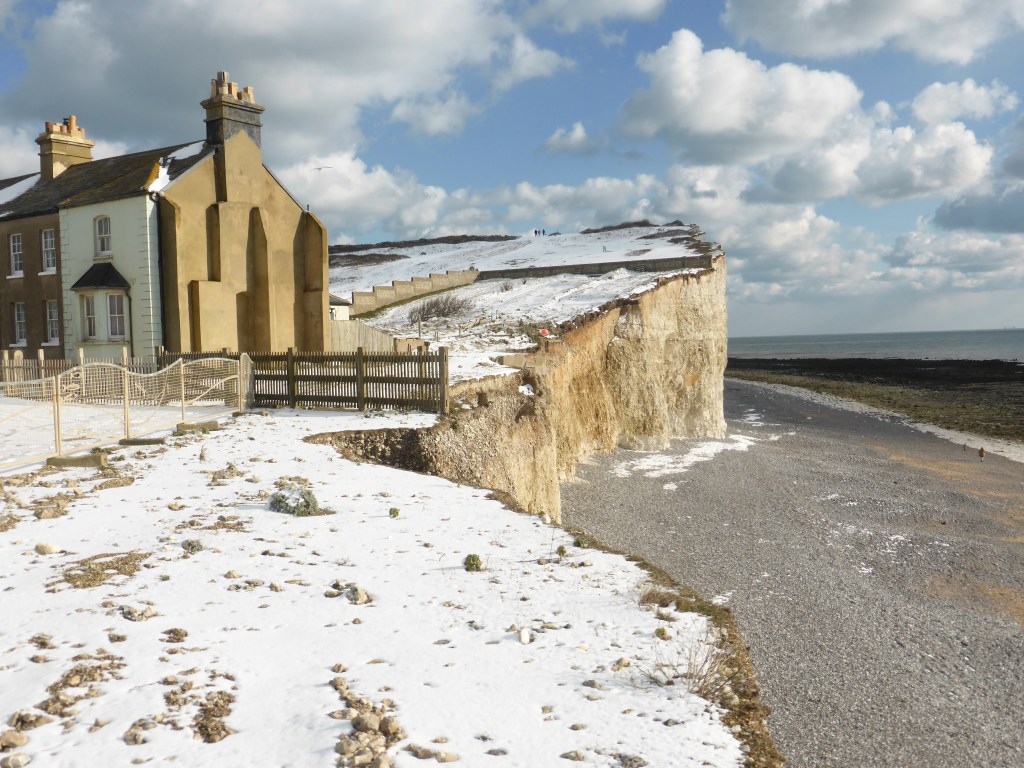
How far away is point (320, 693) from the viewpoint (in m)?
5.41

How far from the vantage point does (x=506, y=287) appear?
47469 mm

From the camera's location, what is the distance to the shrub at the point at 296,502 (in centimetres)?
982

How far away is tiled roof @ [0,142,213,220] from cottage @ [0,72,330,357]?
0.23 feet

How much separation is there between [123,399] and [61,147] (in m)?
18.1

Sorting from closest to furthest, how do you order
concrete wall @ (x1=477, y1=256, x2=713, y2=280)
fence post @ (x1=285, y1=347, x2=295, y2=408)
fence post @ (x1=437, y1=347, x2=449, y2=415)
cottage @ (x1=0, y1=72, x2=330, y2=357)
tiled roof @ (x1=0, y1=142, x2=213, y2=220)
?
fence post @ (x1=437, y1=347, x2=449, y2=415) < fence post @ (x1=285, y1=347, x2=295, y2=408) < cottage @ (x1=0, y1=72, x2=330, y2=357) < tiled roof @ (x1=0, y1=142, x2=213, y2=220) < concrete wall @ (x1=477, y1=256, x2=713, y2=280)

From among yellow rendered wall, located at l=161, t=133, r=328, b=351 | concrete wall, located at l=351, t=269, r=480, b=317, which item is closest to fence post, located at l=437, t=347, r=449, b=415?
yellow rendered wall, located at l=161, t=133, r=328, b=351

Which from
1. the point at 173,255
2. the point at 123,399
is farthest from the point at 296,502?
the point at 173,255

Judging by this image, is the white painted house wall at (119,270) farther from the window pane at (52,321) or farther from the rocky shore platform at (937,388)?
the rocky shore platform at (937,388)

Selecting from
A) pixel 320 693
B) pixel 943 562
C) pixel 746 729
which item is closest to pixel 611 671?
pixel 746 729

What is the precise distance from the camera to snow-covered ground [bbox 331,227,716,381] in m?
30.1

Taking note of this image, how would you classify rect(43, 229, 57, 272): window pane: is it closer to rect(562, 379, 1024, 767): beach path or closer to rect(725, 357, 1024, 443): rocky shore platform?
rect(562, 379, 1024, 767): beach path

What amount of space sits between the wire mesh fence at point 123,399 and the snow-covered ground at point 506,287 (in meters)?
6.07

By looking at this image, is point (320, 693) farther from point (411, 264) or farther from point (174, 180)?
point (411, 264)

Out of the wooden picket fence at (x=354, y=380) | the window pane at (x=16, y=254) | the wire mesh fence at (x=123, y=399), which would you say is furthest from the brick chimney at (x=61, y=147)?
the wooden picket fence at (x=354, y=380)
